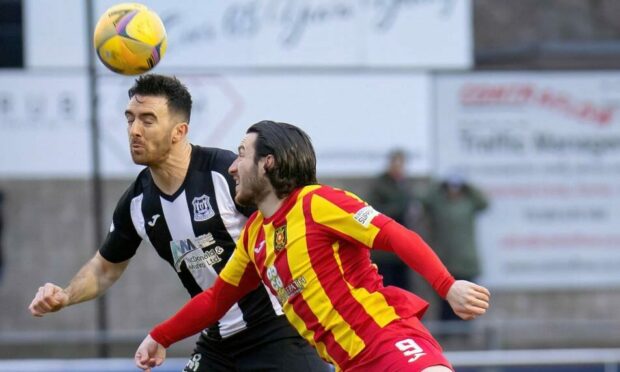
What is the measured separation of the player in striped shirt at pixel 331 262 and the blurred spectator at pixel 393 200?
23.8ft

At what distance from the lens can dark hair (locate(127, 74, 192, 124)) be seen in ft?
21.7

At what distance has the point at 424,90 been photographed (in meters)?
14.1

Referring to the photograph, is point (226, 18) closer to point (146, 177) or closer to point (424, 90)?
point (424, 90)

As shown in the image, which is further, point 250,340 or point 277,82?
point 277,82

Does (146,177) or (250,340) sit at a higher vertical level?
(146,177)

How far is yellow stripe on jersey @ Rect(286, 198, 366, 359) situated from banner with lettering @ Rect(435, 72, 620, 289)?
865 cm

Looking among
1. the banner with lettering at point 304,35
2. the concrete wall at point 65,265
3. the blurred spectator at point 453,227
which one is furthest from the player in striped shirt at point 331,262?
the concrete wall at point 65,265

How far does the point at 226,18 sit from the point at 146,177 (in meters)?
7.05

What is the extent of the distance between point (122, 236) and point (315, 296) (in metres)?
1.47

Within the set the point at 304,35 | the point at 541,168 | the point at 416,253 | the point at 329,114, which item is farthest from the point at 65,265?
the point at 416,253

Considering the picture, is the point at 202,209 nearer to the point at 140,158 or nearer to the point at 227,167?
the point at 227,167

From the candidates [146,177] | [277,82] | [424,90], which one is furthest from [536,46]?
[146,177]

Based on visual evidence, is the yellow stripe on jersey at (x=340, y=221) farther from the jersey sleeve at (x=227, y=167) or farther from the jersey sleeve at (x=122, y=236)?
the jersey sleeve at (x=122, y=236)

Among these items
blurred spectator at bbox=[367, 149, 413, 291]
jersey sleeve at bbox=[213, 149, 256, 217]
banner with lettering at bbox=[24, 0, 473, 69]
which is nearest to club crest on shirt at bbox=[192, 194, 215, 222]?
jersey sleeve at bbox=[213, 149, 256, 217]
